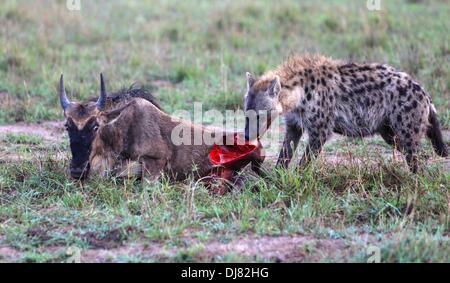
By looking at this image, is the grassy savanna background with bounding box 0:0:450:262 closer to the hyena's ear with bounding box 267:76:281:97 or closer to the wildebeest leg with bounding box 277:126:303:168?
the wildebeest leg with bounding box 277:126:303:168

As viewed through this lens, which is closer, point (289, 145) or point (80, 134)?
point (80, 134)

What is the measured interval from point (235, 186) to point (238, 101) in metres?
2.95

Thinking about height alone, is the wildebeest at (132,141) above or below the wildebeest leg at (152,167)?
above

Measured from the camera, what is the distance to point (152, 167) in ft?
23.4

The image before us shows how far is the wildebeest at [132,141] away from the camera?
6746mm

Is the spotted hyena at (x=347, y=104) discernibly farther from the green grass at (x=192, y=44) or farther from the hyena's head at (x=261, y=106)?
the green grass at (x=192, y=44)

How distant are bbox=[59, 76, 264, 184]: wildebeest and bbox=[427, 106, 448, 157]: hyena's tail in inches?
65.6

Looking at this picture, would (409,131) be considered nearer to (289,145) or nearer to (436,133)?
(436,133)

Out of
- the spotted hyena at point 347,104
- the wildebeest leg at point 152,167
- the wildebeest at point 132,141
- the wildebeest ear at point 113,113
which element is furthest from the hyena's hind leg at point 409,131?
the wildebeest ear at point 113,113

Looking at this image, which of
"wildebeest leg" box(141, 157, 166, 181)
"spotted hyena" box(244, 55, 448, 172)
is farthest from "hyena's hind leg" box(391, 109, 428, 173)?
"wildebeest leg" box(141, 157, 166, 181)

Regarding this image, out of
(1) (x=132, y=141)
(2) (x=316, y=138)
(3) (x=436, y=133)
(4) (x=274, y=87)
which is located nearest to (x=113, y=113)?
(1) (x=132, y=141)

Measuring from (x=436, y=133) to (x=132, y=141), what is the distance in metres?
2.81

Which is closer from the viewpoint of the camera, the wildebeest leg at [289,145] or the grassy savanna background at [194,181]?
the grassy savanna background at [194,181]

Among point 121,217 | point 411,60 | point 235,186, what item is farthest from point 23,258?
point 411,60
